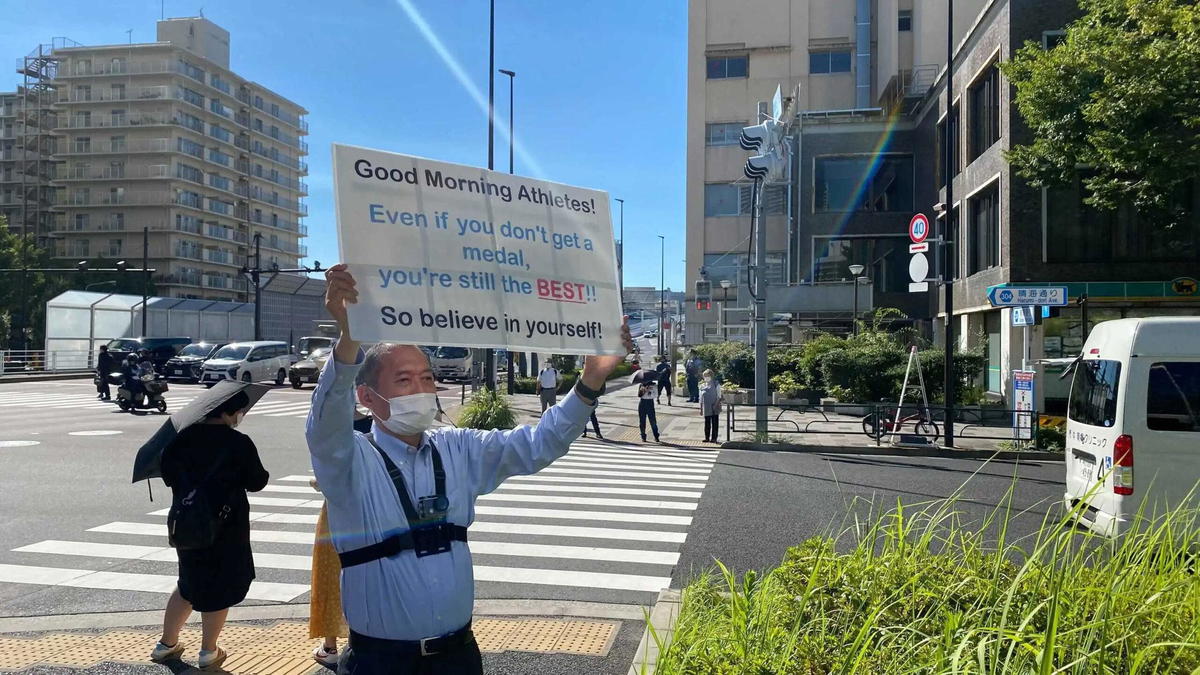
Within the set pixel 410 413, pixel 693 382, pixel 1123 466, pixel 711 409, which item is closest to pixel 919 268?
pixel 711 409

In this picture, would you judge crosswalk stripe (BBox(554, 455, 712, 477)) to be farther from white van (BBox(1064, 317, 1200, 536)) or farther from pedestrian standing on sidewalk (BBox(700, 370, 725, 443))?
white van (BBox(1064, 317, 1200, 536))

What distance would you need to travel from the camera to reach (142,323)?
42.2 m

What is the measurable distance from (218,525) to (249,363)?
3020 cm

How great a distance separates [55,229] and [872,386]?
273 feet

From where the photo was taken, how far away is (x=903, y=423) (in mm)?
18625

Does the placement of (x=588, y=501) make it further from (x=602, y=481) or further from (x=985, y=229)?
(x=985, y=229)

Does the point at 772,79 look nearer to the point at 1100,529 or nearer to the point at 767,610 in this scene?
the point at 1100,529

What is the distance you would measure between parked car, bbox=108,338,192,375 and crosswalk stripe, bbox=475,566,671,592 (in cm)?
3152

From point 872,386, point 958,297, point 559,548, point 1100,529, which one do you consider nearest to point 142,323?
point 872,386

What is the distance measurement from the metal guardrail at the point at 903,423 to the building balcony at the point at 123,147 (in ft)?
246

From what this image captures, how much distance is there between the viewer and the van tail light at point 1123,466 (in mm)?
7207

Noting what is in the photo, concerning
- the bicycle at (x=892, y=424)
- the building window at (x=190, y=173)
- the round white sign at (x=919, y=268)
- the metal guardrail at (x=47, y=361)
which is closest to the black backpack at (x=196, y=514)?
the bicycle at (x=892, y=424)

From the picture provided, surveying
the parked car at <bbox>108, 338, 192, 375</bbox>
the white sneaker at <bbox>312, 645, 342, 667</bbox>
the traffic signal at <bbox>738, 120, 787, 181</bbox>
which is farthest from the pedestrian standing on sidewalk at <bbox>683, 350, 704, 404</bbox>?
the white sneaker at <bbox>312, 645, 342, 667</bbox>

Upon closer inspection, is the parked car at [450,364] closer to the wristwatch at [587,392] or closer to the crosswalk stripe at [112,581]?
the crosswalk stripe at [112,581]
